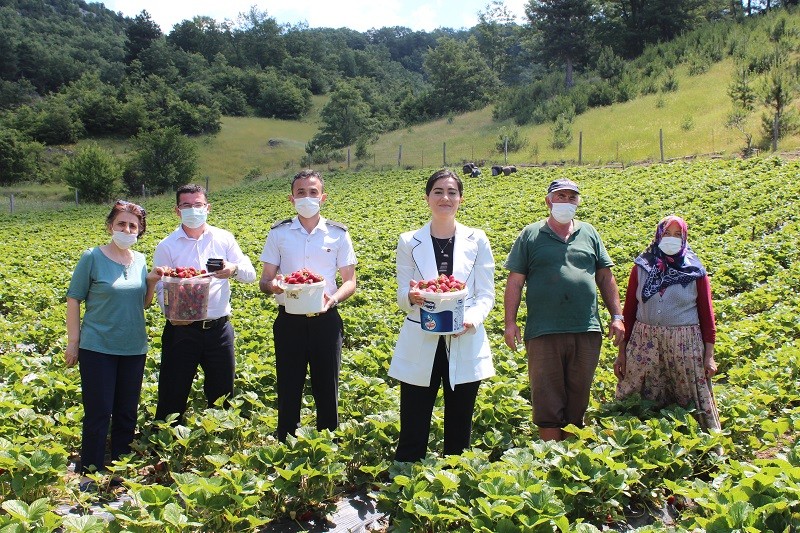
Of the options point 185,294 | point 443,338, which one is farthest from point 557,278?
point 185,294

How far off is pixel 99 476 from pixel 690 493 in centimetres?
338

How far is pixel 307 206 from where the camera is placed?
186 inches

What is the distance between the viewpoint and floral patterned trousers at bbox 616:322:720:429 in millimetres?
4902

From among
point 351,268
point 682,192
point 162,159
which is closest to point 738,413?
point 351,268

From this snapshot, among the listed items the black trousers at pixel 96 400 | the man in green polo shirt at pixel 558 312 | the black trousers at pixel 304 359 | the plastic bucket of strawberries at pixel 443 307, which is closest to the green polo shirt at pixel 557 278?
the man in green polo shirt at pixel 558 312

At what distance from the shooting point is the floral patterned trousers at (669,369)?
193 inches

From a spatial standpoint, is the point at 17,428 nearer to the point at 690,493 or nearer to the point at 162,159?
the point at 690,493

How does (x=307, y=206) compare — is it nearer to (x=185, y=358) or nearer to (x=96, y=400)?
(x=185, y=358)

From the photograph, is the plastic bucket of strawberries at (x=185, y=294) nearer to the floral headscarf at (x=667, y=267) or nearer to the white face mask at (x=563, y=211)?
the white face mask at (x=563, y=211)

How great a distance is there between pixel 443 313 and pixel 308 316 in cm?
110

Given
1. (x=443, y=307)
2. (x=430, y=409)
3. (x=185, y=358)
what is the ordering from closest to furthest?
(x=443, y=307)
(x=430, y=409)
(x=185, y=358)

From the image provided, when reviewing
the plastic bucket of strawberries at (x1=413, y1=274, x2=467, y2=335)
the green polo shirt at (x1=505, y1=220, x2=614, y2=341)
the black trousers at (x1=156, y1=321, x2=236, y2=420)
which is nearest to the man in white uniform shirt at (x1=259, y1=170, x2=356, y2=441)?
the black trousers at (x1=156, y1=321, x2=236, y2=420)

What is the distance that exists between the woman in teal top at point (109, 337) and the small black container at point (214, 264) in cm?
34

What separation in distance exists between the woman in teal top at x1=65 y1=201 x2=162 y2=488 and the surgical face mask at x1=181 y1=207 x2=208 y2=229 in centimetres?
38
